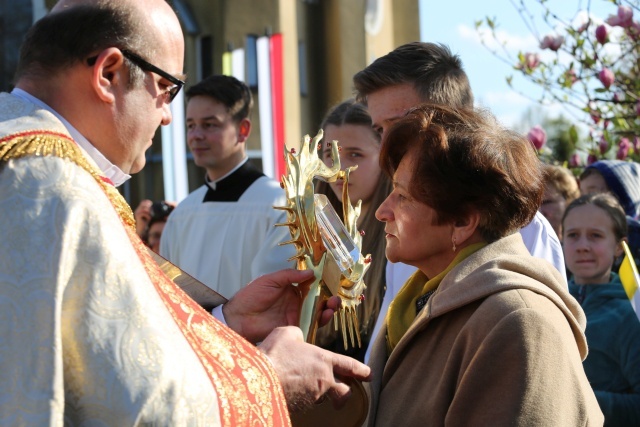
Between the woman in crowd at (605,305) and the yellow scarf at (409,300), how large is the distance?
1.54 meters

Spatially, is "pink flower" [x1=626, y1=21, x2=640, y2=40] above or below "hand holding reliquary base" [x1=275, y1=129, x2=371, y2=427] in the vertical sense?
above

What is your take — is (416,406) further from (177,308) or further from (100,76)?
(100,76)

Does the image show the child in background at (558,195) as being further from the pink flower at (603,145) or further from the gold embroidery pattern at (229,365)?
the gold embroidery pattern at (229,365)

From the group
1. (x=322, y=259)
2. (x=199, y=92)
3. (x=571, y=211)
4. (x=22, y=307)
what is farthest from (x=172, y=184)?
(x=22, y=307)

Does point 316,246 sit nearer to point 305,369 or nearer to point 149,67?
point 305,369

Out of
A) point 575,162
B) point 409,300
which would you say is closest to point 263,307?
point 409,300

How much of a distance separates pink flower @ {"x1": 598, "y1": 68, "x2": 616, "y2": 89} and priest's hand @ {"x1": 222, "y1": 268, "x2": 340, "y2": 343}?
291 cm

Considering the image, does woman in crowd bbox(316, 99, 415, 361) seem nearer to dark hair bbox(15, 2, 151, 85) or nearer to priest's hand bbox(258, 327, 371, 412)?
priest's hand bbox(258, 327, 371, 412)

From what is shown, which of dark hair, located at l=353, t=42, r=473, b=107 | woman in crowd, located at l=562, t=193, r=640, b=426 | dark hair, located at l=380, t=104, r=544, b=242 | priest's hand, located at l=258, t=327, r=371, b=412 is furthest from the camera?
woman in crowd, located at l=562, t=193, r=640, b=426

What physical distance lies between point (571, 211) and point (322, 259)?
2502mm

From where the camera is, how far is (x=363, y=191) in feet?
14.6

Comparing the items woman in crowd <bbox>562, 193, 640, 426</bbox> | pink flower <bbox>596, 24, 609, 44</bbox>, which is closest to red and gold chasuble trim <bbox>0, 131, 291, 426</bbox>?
woman in crowd <bbox>562, 193, 640, 426</bbox>

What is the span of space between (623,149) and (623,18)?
135 centimetres

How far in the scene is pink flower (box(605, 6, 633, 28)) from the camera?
191 inches
